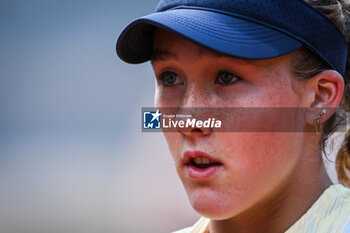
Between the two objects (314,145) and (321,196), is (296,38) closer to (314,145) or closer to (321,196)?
(314,145)

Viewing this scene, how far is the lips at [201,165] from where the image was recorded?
1.24 metres

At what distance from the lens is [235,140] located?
4.04 ft

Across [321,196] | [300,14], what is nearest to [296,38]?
[300,14]

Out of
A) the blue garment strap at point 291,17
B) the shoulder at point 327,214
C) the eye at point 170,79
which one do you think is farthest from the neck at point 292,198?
the eye at point 170,79

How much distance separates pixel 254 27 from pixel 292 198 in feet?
1.65

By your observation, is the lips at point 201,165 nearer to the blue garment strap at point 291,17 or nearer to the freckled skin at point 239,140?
the freckled skin at point 239,140

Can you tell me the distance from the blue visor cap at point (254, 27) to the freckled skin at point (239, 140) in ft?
0.18

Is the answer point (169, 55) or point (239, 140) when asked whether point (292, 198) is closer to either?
point (239, 140)

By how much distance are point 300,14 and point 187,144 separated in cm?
47

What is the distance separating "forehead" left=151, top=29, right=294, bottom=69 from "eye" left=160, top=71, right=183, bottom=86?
0.05 meters

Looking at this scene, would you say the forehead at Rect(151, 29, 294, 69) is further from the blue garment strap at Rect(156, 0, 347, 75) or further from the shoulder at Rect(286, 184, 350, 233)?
the shoulder at Rect(286, 184, 350, 233)

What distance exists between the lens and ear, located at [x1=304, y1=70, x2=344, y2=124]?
129 cm

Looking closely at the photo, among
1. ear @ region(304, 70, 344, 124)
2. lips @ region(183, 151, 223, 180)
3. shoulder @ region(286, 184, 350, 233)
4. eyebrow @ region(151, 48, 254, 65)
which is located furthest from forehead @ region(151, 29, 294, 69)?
shoulder @ region(286, 184, 350, 233)

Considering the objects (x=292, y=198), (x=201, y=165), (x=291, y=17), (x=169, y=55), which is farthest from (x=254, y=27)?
(x=292, y=198)
